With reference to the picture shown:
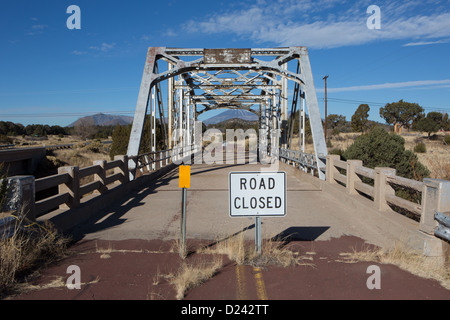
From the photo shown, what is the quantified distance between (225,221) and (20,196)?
13.5 ft

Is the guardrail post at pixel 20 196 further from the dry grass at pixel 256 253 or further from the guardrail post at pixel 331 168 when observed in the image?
the guardrail post at pixel 331 168

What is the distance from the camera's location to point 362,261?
18.1 ft

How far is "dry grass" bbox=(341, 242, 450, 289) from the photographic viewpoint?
16.0ft

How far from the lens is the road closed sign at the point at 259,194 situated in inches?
215

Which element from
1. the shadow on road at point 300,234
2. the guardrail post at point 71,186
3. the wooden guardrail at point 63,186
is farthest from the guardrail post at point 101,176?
the shadow on road at point 300,234

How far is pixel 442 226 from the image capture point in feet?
17.0

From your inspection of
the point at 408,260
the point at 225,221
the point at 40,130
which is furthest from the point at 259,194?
the point at 40,130

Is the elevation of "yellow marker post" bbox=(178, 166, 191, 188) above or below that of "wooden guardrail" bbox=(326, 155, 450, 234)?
above

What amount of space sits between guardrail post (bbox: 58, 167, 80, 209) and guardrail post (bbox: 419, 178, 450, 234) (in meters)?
6.55

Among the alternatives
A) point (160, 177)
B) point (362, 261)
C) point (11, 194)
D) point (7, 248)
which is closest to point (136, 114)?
point (160, 177)

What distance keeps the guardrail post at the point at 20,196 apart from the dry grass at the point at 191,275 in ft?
8.48

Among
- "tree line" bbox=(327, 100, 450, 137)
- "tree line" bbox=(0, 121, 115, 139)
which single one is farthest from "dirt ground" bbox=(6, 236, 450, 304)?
"tree line" bbox=(0, 121, 115, 139)

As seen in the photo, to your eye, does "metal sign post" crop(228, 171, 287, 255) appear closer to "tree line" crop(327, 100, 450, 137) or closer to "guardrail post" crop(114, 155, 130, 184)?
"guardrail post" crop(114, 155, 130, 184)
